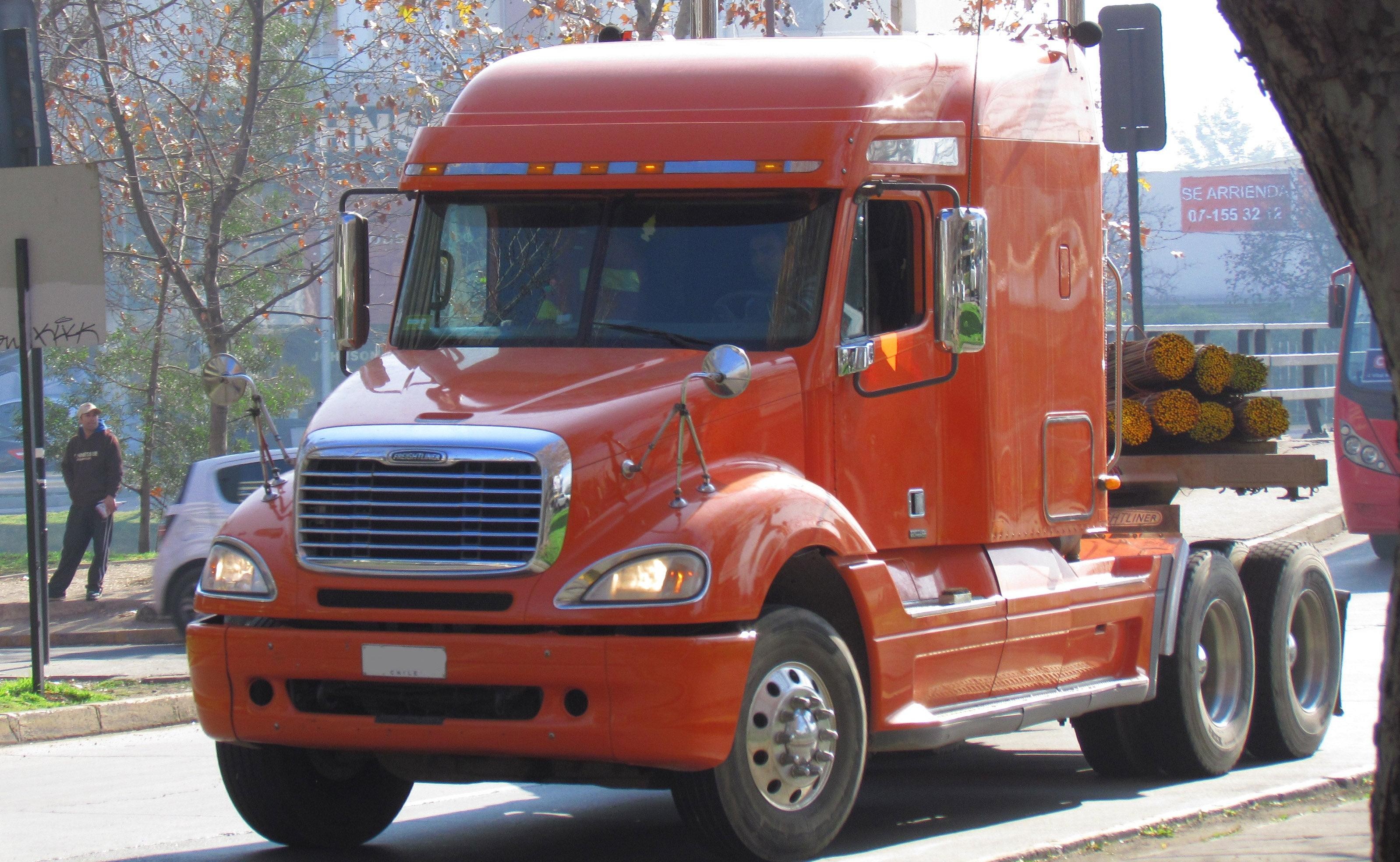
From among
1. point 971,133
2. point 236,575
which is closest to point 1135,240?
point 971,133

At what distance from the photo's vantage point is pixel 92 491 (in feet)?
61.9

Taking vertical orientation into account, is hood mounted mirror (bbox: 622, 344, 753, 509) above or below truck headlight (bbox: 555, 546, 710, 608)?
above

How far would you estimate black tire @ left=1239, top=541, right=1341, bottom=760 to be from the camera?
9289 millimetres

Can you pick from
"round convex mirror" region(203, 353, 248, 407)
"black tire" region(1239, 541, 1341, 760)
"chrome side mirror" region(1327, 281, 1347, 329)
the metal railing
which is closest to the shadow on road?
"black tire" region(1239, 541, 1341, 760)

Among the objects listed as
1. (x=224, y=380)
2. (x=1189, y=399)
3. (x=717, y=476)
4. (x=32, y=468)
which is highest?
(x=224, y=380)

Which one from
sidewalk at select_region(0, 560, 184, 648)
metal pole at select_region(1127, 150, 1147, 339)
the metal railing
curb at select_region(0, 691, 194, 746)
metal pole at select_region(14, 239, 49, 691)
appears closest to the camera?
curb at select_region(0, 691, 194, 746)

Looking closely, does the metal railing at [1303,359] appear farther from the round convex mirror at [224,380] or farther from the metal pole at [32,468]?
the round convex mirror at [224,380]

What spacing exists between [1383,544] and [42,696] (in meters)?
12.9

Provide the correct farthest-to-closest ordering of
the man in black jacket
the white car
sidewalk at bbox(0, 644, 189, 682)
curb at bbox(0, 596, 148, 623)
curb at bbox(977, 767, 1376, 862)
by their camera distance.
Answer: the man in black jacket, curb at bbox(0, 596, 148, 623), the white car, sidewalk at bbox(0, 644, 189, 682), curb at bbox(977, 767, 1376, 862)

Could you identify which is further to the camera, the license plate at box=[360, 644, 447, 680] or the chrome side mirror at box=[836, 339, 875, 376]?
the chrome side mirror at box=[836, 339, 875, 376]

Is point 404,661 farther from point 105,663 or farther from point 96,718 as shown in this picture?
point 105,663

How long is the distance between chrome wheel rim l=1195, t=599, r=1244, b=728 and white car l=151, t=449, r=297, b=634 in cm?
836

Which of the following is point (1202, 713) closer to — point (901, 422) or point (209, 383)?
point (901, 422)

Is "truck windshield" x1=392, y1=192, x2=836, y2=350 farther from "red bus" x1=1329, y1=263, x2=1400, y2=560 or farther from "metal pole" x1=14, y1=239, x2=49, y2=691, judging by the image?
"red bus" x1=1329, y1=263, x2=1400, y2=560
